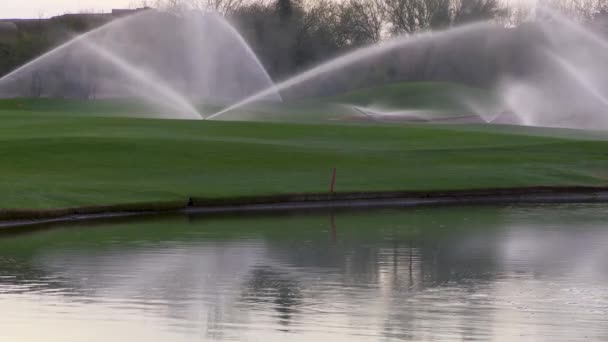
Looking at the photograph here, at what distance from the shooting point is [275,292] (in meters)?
16.6

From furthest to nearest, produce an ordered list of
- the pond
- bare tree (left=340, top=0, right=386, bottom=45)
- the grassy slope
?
bare tree (left=340, top=0, right=386, bottom=45)
the grassy slope
the pond

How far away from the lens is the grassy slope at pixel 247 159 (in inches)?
1219

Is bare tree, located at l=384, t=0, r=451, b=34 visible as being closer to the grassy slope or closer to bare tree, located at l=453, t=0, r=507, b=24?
bare tree, located at l=453, t=0, r=507, b=24

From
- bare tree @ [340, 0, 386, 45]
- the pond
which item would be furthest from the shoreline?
bare tree @ [340, 0, 386, 45]

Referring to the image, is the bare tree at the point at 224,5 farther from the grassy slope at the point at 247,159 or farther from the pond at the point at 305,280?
the pond at the point at 305,280

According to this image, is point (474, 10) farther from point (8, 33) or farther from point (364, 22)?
point (8, 33)

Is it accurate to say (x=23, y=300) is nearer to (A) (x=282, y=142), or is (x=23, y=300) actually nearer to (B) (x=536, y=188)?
(B) (x=536, y=188)

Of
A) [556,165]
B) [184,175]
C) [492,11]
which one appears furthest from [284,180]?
[492,11]

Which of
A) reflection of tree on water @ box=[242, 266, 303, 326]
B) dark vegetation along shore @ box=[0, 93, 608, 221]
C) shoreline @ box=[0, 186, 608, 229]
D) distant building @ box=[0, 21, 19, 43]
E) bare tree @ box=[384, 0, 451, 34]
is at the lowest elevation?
reflection of tree on water @ box=[242, 266, 303, 326]

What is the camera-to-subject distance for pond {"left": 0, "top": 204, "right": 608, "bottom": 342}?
45.9 feet

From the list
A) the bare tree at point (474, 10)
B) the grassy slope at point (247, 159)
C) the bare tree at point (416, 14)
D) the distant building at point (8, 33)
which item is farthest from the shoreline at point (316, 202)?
the bare tree at point (474, 10)

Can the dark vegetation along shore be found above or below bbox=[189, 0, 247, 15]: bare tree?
below

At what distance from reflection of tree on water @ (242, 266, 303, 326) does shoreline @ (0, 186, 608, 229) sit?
877cm

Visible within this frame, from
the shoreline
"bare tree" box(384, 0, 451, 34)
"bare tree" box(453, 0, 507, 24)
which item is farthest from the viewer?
"bare tree" box(453, 0, 507, 24)
